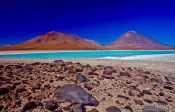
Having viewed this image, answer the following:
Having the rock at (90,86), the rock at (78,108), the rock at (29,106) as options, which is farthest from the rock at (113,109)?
the rock at (29,106)

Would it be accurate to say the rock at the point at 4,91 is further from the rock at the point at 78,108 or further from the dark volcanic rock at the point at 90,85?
the dark volcanic rock at the point at 90,85

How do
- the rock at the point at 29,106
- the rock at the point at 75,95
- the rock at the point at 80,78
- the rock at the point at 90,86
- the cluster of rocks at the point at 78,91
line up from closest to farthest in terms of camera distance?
1. the rock at the point at 29,106
2. the cluster of rocks at the point at 78,91
3. the rock at the point at 75,95
4. the rock at the point at 90,86
5. the rock at the point at 80,78

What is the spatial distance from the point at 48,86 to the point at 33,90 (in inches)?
18.7

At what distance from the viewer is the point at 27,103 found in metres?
6.31

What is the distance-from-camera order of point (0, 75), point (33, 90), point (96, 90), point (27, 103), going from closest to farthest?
point (27, 103)
point (33, 90)
point (96, 90)
point (0, 75)

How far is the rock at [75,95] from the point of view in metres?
6.64

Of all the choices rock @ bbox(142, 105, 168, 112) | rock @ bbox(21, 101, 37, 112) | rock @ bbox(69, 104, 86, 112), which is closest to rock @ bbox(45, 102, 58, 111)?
rock @ bbox(21, 101, 37, 112)

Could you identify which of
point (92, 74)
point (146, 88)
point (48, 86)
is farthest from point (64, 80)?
point (146, 88)

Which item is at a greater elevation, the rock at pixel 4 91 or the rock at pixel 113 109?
the rock at pixel 4 91

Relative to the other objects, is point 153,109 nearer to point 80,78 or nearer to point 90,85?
point 90,85

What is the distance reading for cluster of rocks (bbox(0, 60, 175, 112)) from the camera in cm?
651

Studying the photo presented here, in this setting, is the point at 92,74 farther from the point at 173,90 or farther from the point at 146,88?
the point at 173,90

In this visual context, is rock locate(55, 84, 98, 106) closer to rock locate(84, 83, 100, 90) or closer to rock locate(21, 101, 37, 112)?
rock locate(84, 83, 100, 90)

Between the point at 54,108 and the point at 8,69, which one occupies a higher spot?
the point at 8,69
